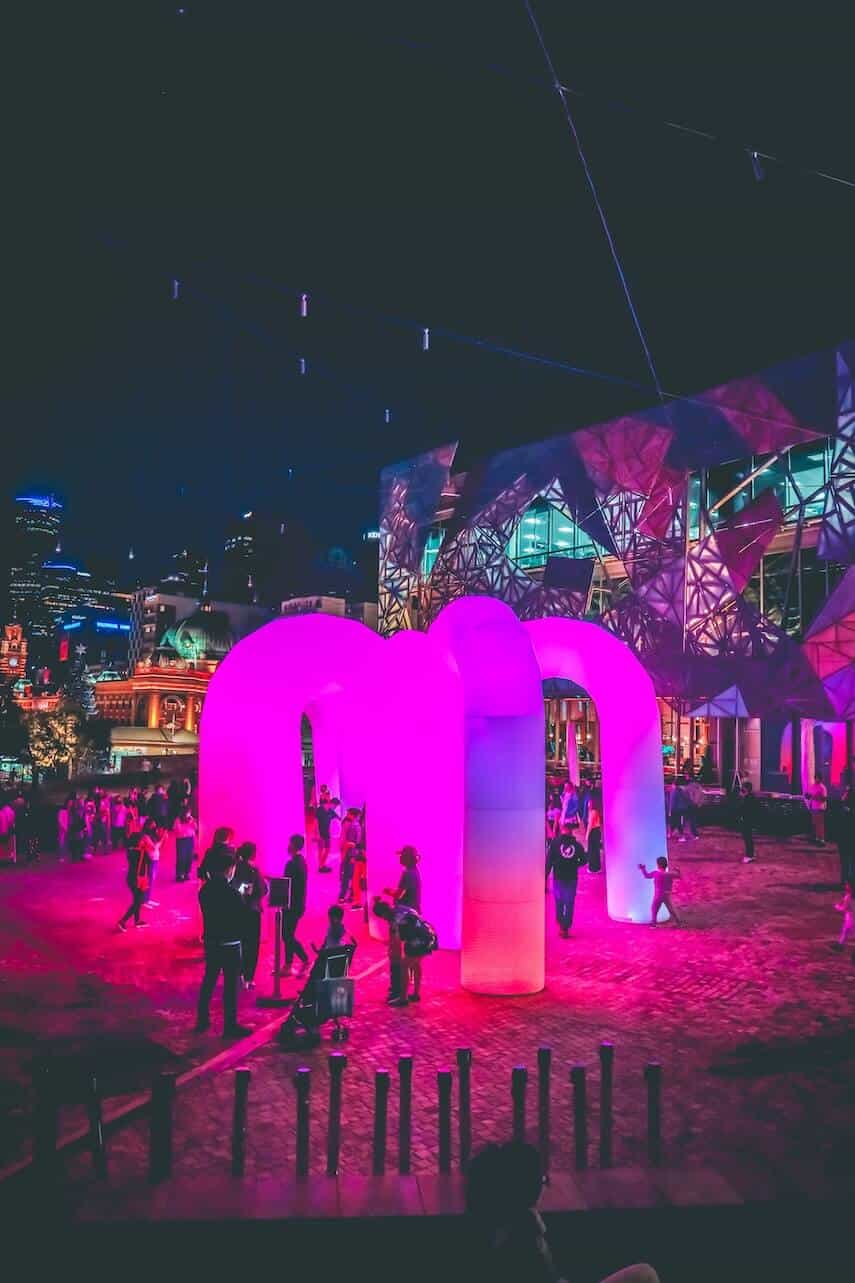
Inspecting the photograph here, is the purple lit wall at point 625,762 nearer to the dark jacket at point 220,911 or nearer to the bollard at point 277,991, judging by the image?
the bollard at point 277,991

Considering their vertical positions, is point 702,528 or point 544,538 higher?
point 544,538

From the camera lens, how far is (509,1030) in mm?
8227

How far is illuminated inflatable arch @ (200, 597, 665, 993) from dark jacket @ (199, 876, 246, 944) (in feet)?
8.72

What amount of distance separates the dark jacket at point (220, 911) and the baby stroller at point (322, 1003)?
0.92 meters

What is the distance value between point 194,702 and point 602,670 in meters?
63.5

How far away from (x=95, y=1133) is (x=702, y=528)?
30.4m

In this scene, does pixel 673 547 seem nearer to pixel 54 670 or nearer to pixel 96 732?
pixel 96 732

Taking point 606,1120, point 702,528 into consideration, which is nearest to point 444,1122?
point 606,1120

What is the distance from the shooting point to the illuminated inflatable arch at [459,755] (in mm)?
9445

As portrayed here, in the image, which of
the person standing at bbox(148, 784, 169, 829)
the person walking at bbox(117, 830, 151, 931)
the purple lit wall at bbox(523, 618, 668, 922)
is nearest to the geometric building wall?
the purple lit wall at bbox(523, 618, 668, 922)

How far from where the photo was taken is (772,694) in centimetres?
2730

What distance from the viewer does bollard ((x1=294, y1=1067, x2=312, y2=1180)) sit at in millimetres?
5250

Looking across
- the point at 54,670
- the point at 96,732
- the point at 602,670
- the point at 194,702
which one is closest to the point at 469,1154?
the point at 602,670

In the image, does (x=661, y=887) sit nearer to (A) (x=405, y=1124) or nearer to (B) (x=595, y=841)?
(B) (x=595, y=841)
